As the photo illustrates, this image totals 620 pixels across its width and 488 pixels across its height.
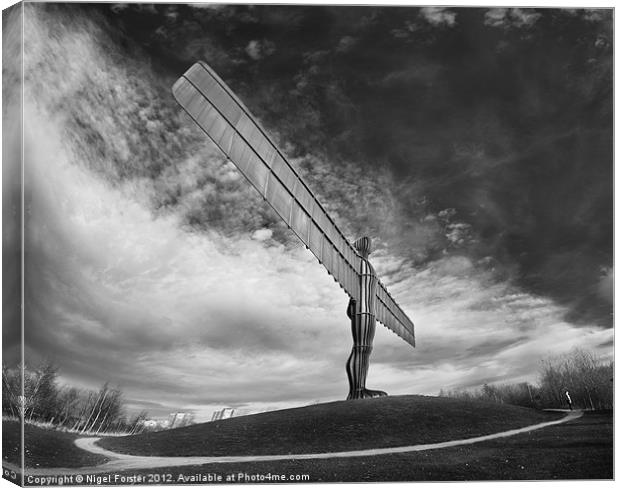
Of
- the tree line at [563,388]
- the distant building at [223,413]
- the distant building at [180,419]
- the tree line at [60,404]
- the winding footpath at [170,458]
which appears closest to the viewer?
the winding footpath at [170,458]

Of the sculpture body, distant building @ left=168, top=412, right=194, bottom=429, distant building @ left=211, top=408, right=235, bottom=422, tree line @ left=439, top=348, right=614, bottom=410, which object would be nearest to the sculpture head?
the sculpture body

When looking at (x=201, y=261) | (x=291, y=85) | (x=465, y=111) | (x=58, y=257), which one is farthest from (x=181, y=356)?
(x=465, y=111)

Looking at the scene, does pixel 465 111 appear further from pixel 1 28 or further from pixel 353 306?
pixel 1 28

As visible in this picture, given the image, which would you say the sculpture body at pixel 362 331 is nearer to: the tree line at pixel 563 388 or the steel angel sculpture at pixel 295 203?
the steel angel sculpture at pixel 295 203

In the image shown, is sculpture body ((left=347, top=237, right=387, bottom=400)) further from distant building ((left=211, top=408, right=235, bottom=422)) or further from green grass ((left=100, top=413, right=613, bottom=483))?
distant building ((left=211, top=408, right=235, bottom=422))

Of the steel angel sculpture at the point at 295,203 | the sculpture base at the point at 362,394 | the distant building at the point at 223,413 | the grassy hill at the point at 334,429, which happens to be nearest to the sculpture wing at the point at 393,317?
the steel angel sculpture at the point at 295,203

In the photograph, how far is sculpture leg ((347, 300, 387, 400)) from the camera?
24.8 metres

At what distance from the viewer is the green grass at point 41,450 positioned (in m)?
19.5

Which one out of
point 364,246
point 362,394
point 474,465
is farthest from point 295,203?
point 474,465

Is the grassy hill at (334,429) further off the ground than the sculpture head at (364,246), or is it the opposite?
the sculpture head at (364,246)

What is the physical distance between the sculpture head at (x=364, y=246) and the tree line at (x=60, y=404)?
893 cm

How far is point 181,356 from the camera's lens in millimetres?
25891

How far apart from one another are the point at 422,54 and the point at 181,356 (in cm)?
1274

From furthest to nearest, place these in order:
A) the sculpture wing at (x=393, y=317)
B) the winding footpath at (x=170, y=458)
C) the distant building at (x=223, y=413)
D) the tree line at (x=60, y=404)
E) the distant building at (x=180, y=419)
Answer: the sculpture wing at (x=393, y=317) → the distant building at (x=223, y=413) → the distant building at (x=180, y=419) → the tree line at (x=60, y=404) → the winding footpath at (x=170, y=458)
